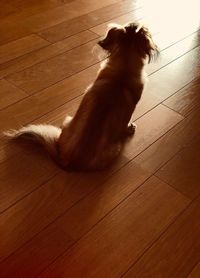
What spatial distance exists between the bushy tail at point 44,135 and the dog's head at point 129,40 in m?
0.41

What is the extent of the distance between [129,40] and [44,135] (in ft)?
1.70

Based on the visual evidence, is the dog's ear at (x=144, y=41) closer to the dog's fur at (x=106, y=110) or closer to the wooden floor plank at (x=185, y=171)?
the dog's fur at (x=106, y=110)

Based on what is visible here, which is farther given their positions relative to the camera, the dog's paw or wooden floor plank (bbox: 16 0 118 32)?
wooden floor plank (bbox: 16 0 118 32)

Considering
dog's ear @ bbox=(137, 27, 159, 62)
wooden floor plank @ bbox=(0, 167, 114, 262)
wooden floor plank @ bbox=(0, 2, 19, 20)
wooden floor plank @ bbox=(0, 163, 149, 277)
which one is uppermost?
dog's ear @ bbox=(137, 27, 159, 62)

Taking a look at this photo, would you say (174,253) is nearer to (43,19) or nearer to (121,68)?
(121,68)

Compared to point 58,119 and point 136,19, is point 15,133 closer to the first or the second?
point 58,119

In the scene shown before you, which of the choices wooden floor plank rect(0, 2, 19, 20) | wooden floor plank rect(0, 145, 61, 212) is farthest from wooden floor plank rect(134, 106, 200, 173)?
wooden floor plank rect(0, 2, 19, 20)

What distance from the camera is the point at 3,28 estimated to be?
7.58ft

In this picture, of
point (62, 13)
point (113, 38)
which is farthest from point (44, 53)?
point (113, 38)

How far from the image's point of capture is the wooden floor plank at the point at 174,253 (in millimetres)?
1255

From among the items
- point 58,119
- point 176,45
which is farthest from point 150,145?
point 176,45

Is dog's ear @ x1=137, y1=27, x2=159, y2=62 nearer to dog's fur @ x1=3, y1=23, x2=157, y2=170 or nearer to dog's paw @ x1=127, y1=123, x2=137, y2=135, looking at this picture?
dog's fur @ x1=3, y1=23, x2=157, y2=170

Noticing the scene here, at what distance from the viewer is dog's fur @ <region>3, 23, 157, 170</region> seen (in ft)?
4.55

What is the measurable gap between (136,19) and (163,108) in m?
0.93
